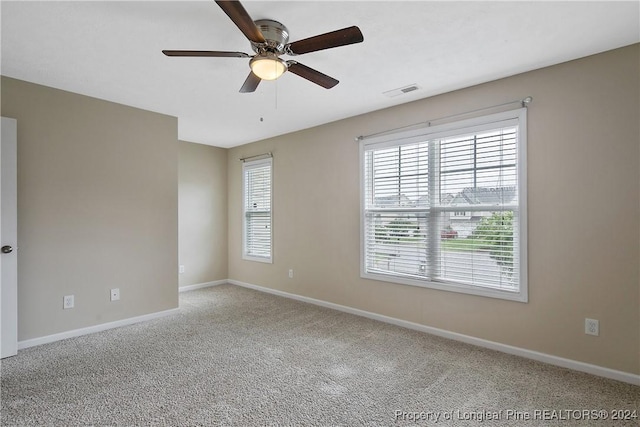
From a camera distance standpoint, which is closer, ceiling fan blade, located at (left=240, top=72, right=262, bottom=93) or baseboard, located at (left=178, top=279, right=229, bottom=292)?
ceiling fan blade, located at (left=240, top=72, right=262, bottom=93)

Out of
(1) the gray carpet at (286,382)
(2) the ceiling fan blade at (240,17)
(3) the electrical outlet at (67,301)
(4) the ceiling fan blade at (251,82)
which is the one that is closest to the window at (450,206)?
(1) the gray carpet at (286,382)

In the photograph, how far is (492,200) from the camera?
10.3 ft

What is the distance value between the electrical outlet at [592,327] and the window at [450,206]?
448 millimetres

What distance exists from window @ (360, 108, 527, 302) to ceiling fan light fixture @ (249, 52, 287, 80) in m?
1.96

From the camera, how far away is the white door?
2.91 metres

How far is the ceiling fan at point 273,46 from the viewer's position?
72.5 inches

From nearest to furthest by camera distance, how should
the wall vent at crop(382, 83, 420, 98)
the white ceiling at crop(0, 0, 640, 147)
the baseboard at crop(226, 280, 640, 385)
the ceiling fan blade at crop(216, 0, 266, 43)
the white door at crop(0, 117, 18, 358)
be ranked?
the ceiling fan blade at crop(216, 0, 266, 43)
the white ceiling at crop(0, 0, 640, 147)
the baseboard at crop(226, 280, 640, 385)
the white door at crop(0, 117, 18, 358)
the wall vent at crop(382, 83, 420, 98)

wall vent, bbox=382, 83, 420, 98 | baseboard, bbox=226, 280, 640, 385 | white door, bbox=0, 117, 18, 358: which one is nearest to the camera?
baseboard, bbox=226, 280, 640, 385

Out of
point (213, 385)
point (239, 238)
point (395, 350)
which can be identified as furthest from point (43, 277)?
point (395, 350)

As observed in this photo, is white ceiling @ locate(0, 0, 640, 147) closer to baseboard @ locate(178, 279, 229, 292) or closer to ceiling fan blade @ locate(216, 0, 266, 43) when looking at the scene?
ceiling fan blade @ locate(216, 0, 266, 43)

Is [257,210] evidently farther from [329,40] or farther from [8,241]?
[329,40]

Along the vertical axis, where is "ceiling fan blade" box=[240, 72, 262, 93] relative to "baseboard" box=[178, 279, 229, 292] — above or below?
above

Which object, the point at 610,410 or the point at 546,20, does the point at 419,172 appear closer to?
the point at 546,20

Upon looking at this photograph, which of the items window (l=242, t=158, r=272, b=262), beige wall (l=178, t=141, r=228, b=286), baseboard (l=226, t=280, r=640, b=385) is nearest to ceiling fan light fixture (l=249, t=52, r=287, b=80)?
baseboard (l=226, t=280, r=640, b=385)
